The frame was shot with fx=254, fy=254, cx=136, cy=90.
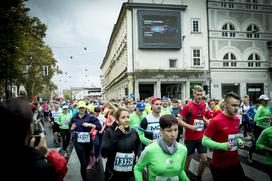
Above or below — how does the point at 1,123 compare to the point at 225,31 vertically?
below

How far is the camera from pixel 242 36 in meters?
35.0

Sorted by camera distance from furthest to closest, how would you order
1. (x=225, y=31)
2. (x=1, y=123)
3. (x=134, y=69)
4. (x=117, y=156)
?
(x=225, y=31), (x=134, y=69), (x=117, y=156), (x=1, y=123)

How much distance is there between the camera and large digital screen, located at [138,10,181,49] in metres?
A: 31.9

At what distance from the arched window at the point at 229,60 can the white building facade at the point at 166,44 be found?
2663 millimetres

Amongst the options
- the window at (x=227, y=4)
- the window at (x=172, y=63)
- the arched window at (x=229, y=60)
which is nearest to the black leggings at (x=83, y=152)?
the window at (x=172, y=63)

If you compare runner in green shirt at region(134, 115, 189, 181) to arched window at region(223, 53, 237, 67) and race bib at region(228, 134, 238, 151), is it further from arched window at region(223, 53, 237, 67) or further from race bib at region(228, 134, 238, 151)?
arched window at region(223, 53, 237, 67)

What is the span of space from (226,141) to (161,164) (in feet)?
5.03

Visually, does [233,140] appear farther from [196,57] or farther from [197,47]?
[197,47]

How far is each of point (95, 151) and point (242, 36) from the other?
32.3 meters

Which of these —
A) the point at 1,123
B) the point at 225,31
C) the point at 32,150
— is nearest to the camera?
the point at 1,123

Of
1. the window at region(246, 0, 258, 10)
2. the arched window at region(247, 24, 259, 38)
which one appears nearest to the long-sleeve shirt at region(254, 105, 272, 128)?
the arched window at region(247, 24, 259, 38)

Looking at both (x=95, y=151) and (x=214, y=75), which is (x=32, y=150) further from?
(x=214, y=75)

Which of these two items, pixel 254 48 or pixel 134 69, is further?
pixel 254 48

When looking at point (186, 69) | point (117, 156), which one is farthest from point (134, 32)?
point (117, 156)
